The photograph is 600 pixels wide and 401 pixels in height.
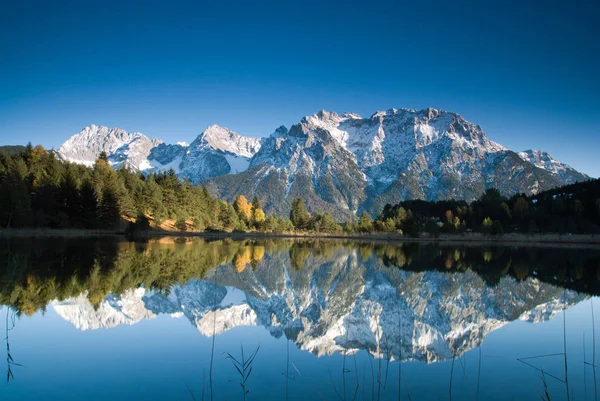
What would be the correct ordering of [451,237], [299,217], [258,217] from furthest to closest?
[299,217], [258,217], [451,237]

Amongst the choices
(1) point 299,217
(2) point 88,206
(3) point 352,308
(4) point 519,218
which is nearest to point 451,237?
(4) point 519,218

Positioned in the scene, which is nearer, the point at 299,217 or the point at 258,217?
the point at 258,217

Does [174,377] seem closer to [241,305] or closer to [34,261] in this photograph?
[241,305]

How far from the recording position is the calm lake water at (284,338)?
31.5 ft

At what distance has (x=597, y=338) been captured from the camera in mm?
15344

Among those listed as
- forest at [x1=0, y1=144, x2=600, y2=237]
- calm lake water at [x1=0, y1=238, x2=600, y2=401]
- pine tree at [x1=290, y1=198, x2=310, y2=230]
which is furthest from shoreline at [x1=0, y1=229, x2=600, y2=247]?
calm lake water at [x1=0, y1=238, x2=600, y2=401]

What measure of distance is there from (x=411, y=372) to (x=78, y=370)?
829 cm

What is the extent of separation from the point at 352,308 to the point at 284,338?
5.77m

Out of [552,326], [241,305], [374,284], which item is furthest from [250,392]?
[374,284]

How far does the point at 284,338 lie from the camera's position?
1401 cm

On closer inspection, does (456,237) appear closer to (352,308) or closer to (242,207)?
(242,207)

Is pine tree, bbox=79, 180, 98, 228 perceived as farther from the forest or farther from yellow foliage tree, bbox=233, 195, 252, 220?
yellow foliage tree, bbox=233, 195, 252, 220

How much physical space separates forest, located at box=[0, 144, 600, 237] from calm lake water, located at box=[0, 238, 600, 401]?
54.0 metres

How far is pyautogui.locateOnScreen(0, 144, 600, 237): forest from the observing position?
74062 millimetres
